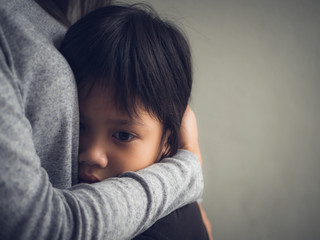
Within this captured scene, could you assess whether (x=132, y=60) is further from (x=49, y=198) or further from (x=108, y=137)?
(x=49, y=198)

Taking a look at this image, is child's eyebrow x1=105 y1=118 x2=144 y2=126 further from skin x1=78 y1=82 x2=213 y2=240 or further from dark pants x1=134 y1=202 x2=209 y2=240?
dark pants x1=134 y1=202 x2=209 y2=240

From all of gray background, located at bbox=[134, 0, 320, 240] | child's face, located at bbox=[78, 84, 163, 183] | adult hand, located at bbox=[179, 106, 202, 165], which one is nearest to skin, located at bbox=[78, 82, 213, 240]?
child's face, located at bbox=[78, 84, 163, 183]

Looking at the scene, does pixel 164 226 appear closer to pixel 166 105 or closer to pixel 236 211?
pixel 166 105

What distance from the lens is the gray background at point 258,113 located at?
1.03 meters

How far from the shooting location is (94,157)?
46 centimetres

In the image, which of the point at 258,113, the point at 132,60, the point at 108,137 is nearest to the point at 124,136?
the point at 108,137

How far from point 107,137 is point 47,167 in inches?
5.5

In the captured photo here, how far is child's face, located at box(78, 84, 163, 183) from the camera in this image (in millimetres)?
470

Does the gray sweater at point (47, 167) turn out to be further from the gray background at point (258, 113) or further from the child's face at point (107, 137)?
the gray background at point (258, 113)

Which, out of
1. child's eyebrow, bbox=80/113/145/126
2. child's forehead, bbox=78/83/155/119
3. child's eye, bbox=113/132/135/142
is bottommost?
child's eye, bbox=113/132/135/142

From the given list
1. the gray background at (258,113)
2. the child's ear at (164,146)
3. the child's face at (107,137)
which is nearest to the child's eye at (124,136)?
the child's face at (107,137)

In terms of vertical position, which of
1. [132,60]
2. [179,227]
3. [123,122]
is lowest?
[179,227]

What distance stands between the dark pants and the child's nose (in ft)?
0.55

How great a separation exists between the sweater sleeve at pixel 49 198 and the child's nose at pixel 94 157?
0.38 feet
